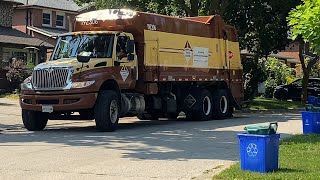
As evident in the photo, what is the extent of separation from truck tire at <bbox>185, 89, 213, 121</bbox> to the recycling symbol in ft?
37.3

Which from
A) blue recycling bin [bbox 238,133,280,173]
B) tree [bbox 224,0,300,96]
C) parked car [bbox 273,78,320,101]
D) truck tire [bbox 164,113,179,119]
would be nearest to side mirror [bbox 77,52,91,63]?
truck tire [bbox 164,113,179,119]

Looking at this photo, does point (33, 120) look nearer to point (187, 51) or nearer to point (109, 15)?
point (109, 15)

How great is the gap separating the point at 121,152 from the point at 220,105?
10.5m

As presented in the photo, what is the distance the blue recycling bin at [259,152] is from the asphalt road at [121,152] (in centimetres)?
67

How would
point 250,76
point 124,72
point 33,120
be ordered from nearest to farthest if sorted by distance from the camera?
1. point 33,120
2. point 124,72
3. point 250,76

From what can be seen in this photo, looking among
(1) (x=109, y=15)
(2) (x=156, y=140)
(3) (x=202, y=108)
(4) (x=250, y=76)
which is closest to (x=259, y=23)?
(4) (x=250, y=76)

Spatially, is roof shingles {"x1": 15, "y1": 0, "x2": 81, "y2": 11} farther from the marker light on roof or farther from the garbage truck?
the marker light on roof

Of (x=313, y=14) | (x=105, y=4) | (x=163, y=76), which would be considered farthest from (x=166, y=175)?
(x=105, y=4)

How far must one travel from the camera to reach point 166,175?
28.8ft

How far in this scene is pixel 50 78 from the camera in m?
15.3

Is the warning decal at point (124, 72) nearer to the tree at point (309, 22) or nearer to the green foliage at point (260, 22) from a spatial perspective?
the tree at point (309, 22)

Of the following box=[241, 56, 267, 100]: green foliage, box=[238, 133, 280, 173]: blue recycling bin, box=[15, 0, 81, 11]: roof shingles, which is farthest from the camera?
box=[15, 0, 81, 11]: roof shingles

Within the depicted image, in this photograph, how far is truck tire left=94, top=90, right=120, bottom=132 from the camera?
15.2 metres

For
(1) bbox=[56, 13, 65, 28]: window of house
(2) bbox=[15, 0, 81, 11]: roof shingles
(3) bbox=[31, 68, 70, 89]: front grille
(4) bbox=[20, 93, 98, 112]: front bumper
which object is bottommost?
(4) bbox=[20, 93, 98, 112]: front bumper
